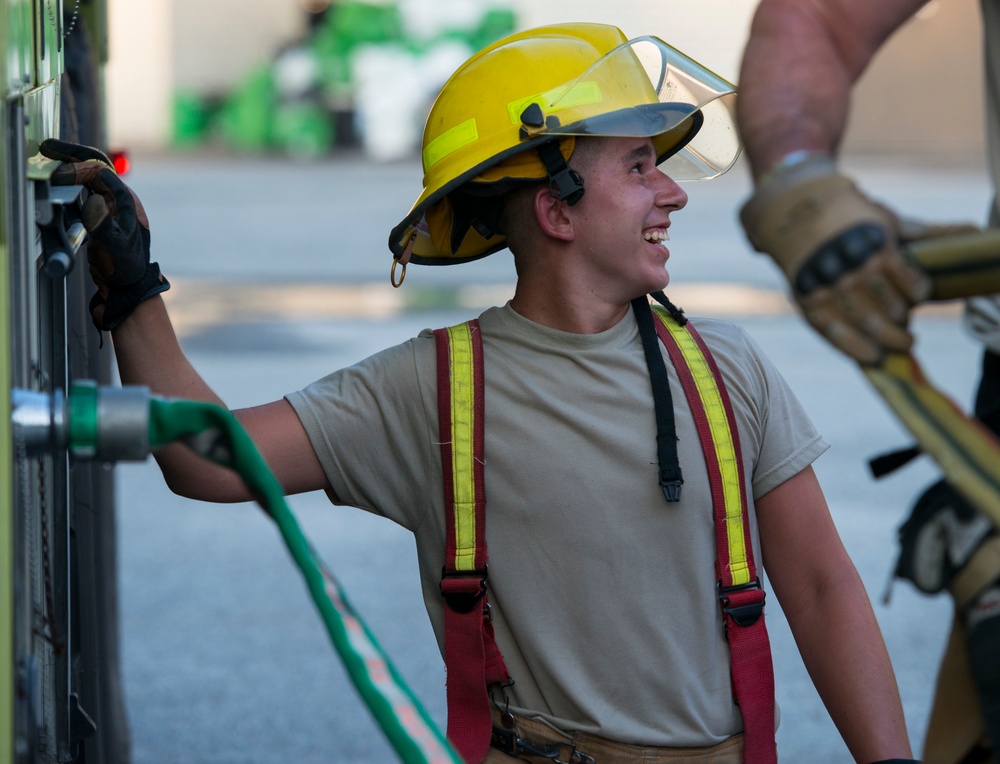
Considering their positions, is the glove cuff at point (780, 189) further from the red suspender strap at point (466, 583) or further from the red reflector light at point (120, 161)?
the red reflector light at point (120, 161)

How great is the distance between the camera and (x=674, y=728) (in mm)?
2189

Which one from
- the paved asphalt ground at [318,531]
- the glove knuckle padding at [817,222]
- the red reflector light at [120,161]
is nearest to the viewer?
Answer: the glove knuckle padding at [817,222]

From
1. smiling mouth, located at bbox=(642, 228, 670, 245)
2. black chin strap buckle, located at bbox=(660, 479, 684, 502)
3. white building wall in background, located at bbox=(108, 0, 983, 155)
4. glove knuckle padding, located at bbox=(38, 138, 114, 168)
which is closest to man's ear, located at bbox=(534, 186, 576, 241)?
smiling mouth, located at bbox=(642, 228, 670, 245)

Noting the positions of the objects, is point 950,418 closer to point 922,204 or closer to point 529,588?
point 529,588

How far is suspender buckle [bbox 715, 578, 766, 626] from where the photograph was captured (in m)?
2.20

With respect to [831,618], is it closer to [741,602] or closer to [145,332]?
[741,602]

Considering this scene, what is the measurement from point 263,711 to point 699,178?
7.31 feet

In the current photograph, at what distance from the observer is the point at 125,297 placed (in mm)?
2146

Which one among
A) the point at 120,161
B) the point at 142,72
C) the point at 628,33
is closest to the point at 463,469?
the point at 120,161

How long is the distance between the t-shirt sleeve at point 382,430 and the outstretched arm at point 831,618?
57 cm

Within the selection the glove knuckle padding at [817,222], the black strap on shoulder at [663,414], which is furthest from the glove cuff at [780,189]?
the black strap on shoulder at [663,414]

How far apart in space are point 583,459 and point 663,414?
0.15 m

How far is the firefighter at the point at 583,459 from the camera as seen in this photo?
7.21ft

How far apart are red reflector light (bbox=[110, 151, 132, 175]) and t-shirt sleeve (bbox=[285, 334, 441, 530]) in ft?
2.53
